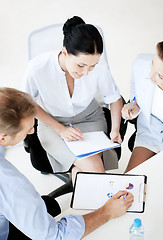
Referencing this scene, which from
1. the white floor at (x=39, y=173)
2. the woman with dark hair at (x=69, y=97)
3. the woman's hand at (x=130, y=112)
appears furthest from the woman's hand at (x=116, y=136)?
the white floor at (x=39, y=173)

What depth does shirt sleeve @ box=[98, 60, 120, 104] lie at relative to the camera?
82.5 inches

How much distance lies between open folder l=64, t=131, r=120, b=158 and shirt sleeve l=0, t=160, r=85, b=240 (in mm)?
639

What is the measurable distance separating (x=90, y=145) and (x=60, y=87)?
42 centimetres

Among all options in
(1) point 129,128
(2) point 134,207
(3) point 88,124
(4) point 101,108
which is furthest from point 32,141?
(1) point 129,128

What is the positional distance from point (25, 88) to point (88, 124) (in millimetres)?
462

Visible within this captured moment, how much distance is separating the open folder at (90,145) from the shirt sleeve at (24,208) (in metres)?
0.64

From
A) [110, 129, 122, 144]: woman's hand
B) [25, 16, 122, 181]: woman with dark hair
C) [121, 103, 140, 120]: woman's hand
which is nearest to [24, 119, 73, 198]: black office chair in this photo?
[25, 16, 122, 181]: woman with dark hair

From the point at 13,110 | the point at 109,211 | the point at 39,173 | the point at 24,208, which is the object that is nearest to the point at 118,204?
the point at 109,211

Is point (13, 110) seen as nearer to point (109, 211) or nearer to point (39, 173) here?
point (109, 211)

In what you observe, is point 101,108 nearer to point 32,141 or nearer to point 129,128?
point 32,141

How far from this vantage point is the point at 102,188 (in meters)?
1.45

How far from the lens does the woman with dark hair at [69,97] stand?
188 centimetres

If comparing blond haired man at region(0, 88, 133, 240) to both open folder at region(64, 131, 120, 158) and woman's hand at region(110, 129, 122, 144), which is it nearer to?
open folder at region(64, 131, 120, 158)

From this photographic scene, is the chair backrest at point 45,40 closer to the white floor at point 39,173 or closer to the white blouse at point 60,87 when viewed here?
the white blouse at point 60,87
